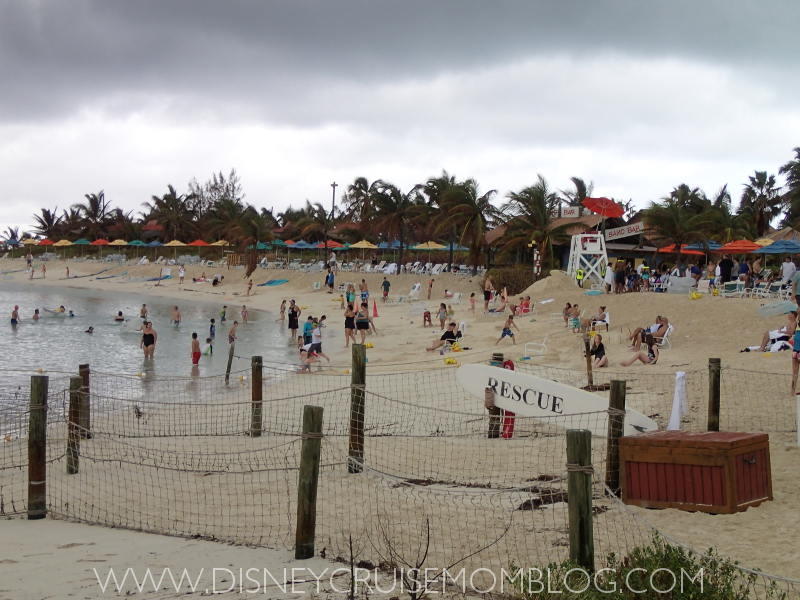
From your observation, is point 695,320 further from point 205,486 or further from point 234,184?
point 234,184

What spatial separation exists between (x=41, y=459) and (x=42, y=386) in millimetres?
672

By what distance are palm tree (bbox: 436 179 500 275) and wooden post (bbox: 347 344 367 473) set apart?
2742 centimetres

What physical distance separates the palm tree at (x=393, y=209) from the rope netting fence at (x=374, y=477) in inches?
1093

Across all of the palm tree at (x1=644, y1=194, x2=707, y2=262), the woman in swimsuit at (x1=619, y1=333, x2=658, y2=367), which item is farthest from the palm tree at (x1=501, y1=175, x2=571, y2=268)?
the woman in swimsuit at (x1=619, y1=333, x2=658, y2=367)

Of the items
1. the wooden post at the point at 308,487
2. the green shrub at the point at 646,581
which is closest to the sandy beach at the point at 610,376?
the wooden post at the point at 308,487

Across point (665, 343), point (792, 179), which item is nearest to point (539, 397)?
point (665, 343)

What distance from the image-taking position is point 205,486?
7426 millimetres

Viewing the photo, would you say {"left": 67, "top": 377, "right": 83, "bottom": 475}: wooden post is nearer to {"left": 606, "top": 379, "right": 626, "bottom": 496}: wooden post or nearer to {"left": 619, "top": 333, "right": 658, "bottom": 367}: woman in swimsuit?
{"left": 606, "top": 379, "right": 626, "bottom": 496}: wooden post

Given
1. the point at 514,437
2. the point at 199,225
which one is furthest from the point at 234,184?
the point at 514,437

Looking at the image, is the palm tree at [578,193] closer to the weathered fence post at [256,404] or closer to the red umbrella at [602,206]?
the red umbrella at [602,206]

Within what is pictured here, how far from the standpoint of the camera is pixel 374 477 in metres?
7.32

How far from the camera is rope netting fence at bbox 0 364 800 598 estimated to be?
17.7 feet

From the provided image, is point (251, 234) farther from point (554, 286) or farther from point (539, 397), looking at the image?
point (539, 397)

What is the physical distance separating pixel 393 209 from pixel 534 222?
31.4 ft
